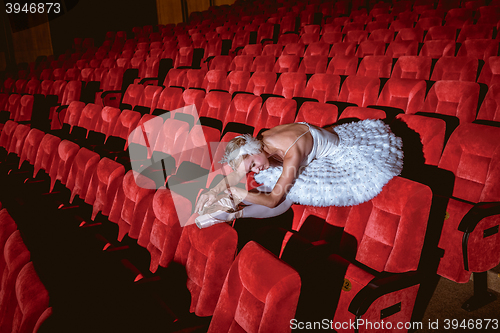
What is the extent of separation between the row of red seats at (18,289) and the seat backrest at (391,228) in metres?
0.40

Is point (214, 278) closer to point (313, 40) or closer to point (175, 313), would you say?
point (175, 313)

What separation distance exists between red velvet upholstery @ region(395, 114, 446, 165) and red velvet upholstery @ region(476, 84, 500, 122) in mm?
234

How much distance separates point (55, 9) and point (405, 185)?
127 inches

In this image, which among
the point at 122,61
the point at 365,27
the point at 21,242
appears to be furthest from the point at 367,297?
the point at 122,61

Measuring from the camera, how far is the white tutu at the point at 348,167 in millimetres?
504

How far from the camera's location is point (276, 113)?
819 millimetres

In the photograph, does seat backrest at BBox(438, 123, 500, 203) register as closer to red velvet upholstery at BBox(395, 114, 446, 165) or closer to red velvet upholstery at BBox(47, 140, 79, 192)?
red velvet upholstery at BBox(395, 114, 446, 165)

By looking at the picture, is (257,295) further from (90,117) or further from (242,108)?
(90,117)

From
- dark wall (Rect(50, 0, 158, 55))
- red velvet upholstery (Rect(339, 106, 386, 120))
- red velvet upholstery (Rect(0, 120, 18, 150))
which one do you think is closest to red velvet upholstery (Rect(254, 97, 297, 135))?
red velvet upholstery (Rect(339, 106, 386, 120))

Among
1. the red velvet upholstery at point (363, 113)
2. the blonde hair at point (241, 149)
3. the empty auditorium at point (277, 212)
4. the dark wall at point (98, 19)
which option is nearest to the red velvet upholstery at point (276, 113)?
the empty auditorium at point (277, 212)

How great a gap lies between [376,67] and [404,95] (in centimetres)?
29

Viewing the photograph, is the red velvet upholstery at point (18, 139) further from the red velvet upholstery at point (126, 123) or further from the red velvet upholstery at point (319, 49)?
the red velvet upholstery at point (319, 49)

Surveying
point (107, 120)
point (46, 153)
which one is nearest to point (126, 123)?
point (107, 120)

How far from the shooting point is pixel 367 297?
0.36 metres
